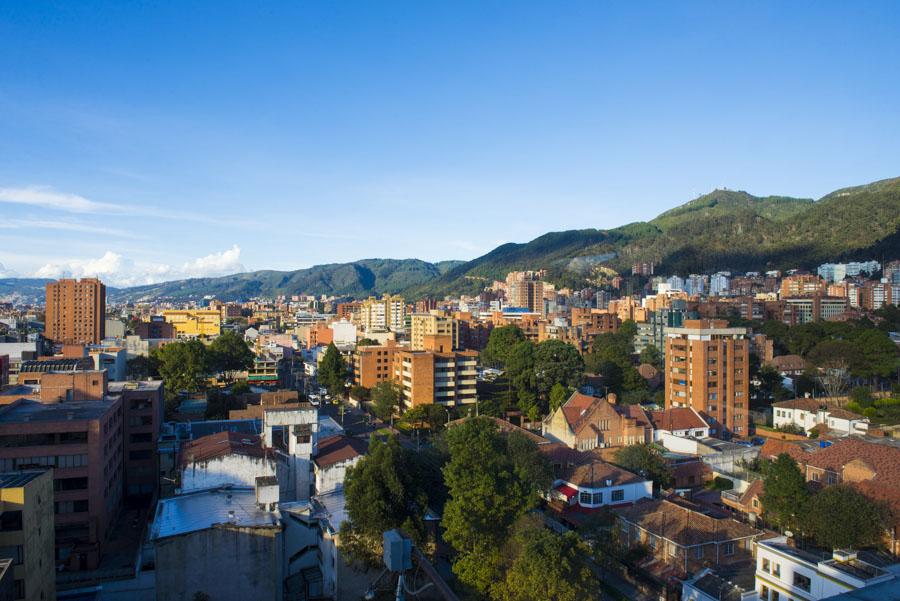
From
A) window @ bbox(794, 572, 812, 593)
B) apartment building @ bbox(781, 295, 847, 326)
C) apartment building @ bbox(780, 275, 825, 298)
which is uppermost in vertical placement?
apartment building @ bbox(780, 275, 825, 298)

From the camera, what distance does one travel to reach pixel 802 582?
40.9 feet

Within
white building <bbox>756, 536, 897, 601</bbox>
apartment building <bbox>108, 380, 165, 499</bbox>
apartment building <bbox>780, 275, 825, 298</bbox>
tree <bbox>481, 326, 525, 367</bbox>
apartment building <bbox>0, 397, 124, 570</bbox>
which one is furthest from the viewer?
apartment building <bbox>780, 275, 825, 298</bbox>

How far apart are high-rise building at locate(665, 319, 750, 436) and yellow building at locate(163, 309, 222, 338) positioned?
56779mm

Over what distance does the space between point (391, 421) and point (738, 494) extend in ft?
59.6

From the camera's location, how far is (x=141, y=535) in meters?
19.0

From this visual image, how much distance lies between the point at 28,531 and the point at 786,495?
17294 mm

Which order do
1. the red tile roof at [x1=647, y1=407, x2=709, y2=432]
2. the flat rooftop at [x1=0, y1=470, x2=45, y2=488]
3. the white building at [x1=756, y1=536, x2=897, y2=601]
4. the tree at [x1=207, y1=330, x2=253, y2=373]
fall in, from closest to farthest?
the white building at [x1=756, y1=536, x2=897, y2=601], the flat rooftop at [x1=0, y1=470, x2=45, y2=488], the red tile roof at [x1=647, y1=407, x2=709, y2=432], the tree at [x1=207, y1=330, x2=253, y2=373]

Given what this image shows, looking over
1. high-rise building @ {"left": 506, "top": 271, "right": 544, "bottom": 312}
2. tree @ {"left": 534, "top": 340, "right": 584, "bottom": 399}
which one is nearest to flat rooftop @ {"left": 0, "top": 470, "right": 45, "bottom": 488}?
tree @ {"left": 534, "top": 340, "right": 584, "bottom": 399}

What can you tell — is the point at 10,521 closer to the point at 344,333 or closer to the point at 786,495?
the point at 786,495

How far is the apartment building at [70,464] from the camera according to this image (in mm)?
17062

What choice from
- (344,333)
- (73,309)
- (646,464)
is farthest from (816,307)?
(73,309)

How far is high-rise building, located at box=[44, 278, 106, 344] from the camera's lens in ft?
200

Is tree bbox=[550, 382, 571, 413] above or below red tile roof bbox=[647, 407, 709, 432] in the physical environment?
above

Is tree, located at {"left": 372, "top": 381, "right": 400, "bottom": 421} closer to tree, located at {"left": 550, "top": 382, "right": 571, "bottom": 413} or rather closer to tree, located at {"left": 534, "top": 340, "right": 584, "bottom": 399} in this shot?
tree, located at {"left": 534, "top": 340, "right": 584, "bottom": 399}
